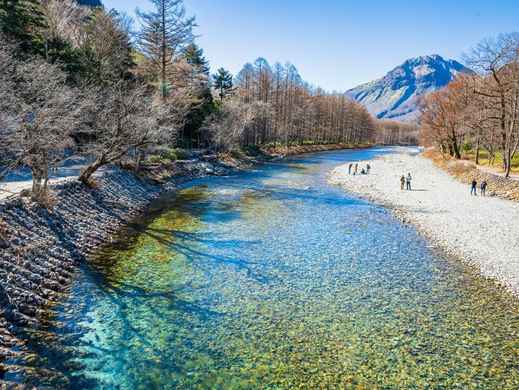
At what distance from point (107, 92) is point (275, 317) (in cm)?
2513

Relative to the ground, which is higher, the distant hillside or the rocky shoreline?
the distant hillside

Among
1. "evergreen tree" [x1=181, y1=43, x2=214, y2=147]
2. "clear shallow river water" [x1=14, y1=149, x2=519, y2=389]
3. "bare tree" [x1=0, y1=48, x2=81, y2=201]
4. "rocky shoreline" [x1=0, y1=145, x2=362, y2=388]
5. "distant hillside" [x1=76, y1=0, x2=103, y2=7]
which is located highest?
"distant hillside" [x1=76, y1=0, x2=103, y2=7]

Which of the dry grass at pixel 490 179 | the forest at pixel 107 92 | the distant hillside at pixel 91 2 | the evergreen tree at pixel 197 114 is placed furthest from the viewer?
the distant hillside at pixel 91 2

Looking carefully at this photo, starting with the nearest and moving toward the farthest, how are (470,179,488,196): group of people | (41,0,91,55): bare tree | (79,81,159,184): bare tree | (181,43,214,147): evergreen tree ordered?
(79,81,159,184): bare tree → (470,179,488,196): group of people → (41,0,91,55): bare tree → (181,43,214,147): evergreen tree

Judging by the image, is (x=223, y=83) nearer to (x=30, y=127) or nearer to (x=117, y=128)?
(x=117, y=128)

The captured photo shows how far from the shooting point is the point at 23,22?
98.3 feet

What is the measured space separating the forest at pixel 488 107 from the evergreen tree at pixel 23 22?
4368 centimetres

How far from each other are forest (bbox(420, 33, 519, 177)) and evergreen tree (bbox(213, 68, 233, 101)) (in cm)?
4027

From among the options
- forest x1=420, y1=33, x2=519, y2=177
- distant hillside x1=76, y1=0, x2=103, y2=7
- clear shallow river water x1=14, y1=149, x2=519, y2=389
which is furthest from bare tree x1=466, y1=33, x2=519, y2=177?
distant hillside x1=76, y1=0, x2=103, y2=7

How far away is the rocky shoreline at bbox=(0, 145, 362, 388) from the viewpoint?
9750mm

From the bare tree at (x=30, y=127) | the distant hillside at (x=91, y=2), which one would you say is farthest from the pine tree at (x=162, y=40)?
the distant hillside at (x=91, y=2)

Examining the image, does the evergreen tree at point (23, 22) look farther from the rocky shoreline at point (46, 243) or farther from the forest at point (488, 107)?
the forest at point (488, 107)

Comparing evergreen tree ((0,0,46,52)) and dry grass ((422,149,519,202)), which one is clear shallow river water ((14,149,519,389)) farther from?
evergreen tree ((0,0,46,52))

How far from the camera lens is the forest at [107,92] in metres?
16.5
